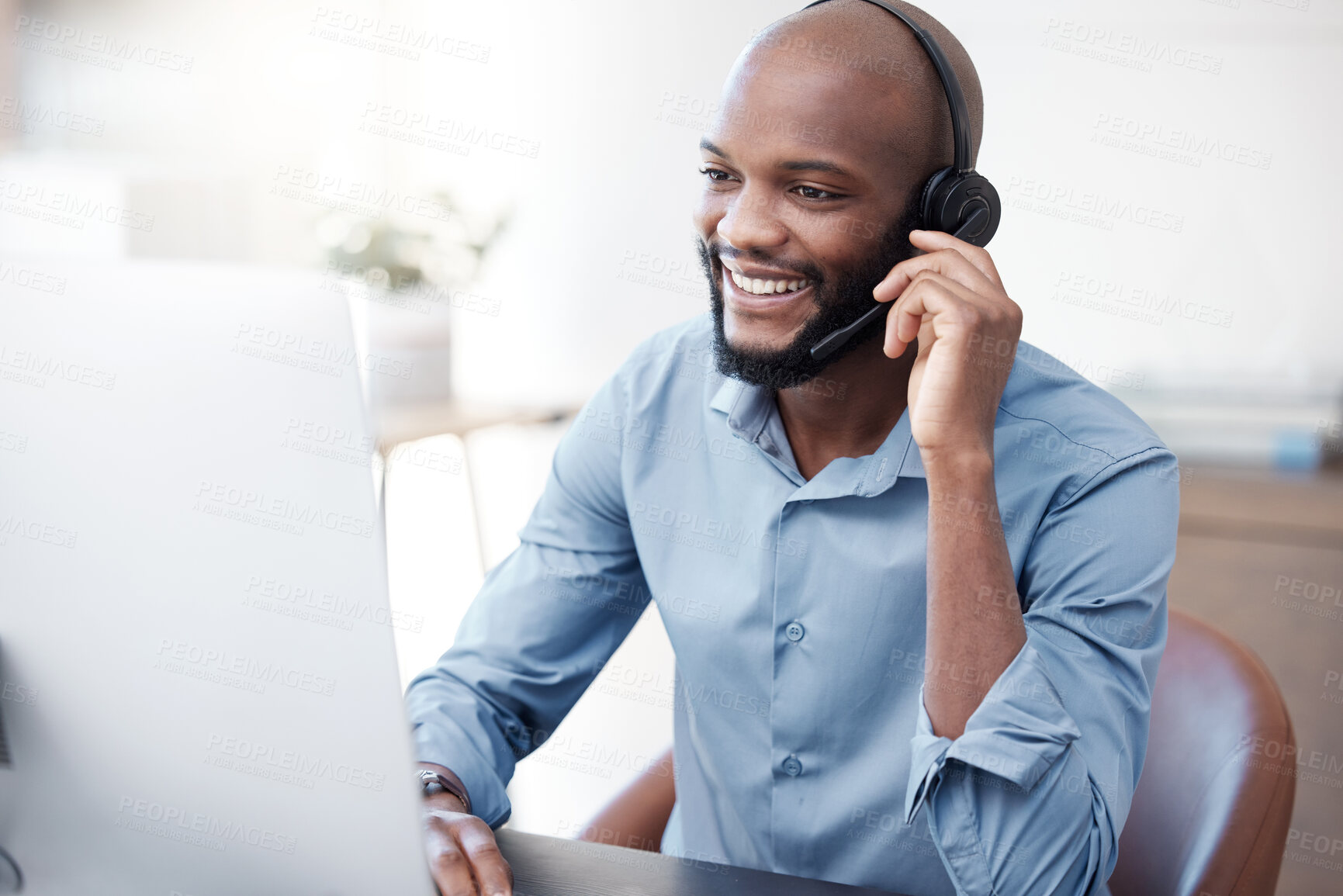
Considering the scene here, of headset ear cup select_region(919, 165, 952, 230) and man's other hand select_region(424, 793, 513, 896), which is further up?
headset ear cup select_region(919, 165, 952, 230)

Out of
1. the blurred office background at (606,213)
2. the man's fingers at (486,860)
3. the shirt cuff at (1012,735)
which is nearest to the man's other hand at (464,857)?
the man's fingers at (486,860)

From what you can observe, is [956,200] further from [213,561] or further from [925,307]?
[213,561]

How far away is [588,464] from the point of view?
3.96ft

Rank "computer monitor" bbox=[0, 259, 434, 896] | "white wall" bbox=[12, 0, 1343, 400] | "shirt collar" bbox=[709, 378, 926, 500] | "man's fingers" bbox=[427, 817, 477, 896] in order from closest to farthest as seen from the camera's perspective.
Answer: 1. "computer monitor" bbox=[0, 259, 434, 896]
2. "man's fingers" bbox=[427, 817, 477, 896]
3. "shirt collar" bbox=[709, 378, 926, 500]
4. "white wall" bbox=[12, 0, 1343, 400]

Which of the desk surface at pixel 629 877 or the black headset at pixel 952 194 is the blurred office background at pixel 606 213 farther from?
the desk surface at pixel 629 877

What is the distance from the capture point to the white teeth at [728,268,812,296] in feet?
3.66

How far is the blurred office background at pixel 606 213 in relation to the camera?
2.21 metres

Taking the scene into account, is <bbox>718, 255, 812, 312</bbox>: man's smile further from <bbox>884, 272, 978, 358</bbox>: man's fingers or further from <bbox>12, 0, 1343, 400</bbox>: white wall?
<bbox>12, 0, 1343, 400</bbox>: white wall

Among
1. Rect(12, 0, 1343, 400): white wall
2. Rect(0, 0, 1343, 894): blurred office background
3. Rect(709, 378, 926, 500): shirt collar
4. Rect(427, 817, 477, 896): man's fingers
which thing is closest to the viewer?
Rect(427, 817, 477, 896): man's fingers

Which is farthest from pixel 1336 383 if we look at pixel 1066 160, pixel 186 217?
pixel 186 217

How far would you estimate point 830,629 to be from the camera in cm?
106

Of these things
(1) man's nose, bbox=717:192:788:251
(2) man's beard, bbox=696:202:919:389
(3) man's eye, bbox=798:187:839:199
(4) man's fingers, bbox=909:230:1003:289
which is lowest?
(2) man's beard, bbox=696:202:919:389

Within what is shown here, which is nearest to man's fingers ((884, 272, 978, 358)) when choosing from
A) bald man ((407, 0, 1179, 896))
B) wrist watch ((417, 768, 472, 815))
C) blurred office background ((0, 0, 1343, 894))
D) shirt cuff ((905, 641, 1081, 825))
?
bald man ((407, 0, 1179, 896))

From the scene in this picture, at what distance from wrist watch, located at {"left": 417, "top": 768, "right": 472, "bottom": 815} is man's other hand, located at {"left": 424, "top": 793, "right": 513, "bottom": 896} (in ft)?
0.19
